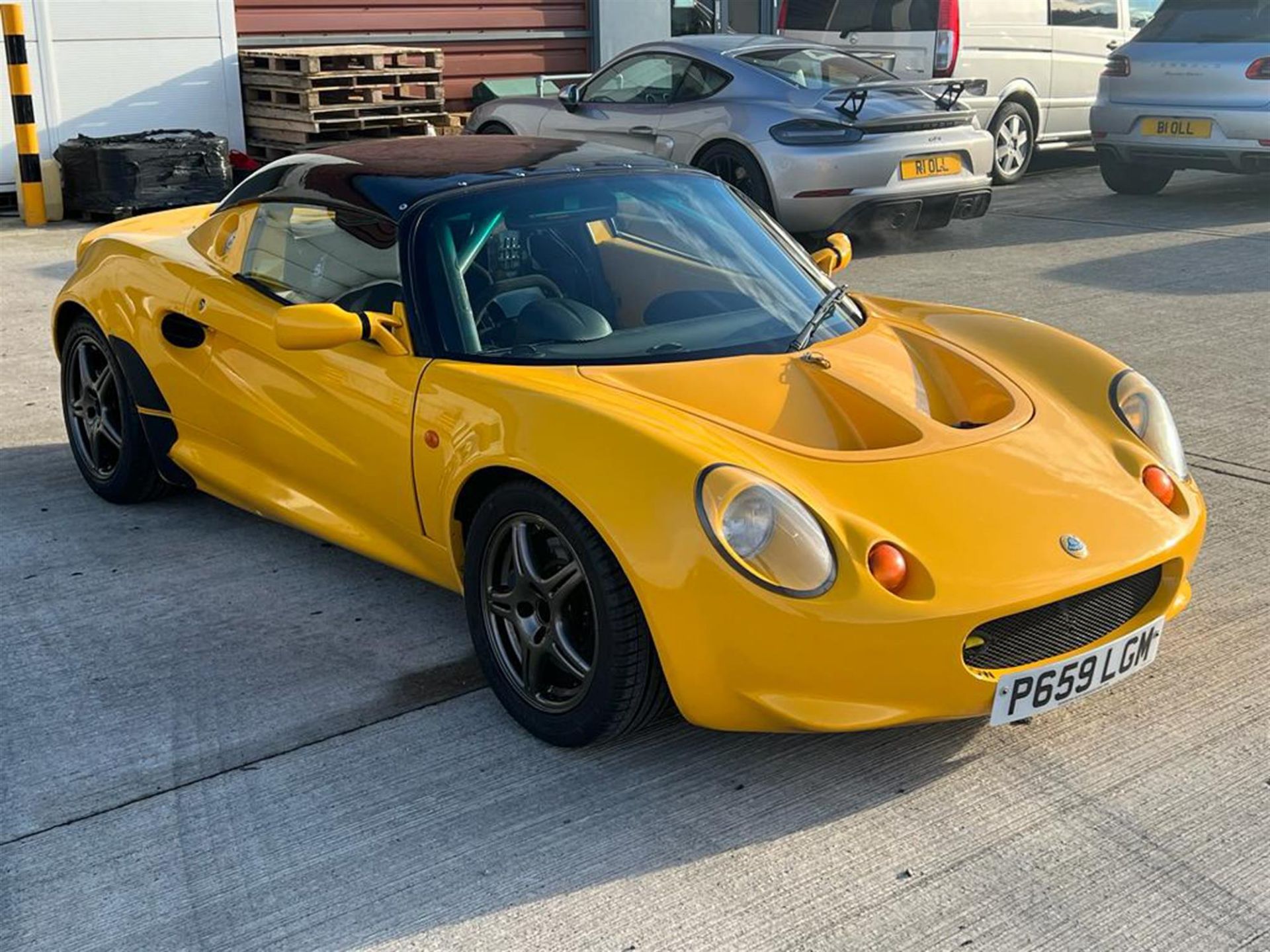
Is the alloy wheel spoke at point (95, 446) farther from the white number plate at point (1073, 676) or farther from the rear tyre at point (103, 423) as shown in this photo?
the white number plate at point (1073, 676)

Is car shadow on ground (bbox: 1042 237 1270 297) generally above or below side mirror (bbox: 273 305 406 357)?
below

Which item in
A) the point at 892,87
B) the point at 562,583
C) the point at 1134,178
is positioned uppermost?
the point at 892,87

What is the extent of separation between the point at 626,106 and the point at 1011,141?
12.9ft

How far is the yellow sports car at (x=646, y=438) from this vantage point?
10.00ft

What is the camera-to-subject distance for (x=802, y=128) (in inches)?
353

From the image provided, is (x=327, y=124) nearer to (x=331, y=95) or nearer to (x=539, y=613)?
(x=331, y=95)

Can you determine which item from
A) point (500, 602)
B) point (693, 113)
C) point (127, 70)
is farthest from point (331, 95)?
point (500, 602)

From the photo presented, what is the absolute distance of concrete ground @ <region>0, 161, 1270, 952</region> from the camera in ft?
9.24

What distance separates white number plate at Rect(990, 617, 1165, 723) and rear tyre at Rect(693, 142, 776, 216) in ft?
20.0

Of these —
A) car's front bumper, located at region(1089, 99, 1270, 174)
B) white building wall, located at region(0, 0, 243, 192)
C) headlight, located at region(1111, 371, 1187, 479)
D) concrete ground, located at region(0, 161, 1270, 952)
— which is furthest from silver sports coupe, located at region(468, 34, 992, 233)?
headlight, located at region(1111, 371, 1187, 479)

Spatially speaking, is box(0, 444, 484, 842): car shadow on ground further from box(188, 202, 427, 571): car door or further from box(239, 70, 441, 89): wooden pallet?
box(239, 70, 441, 89): wooden pallet

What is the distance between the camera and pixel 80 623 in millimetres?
4160

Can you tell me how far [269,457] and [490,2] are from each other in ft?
33.5

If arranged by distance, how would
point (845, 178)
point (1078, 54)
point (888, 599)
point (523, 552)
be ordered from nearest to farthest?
point (888, 599)
point (523, 552)
point (845, 178)
point (1078, 54)
